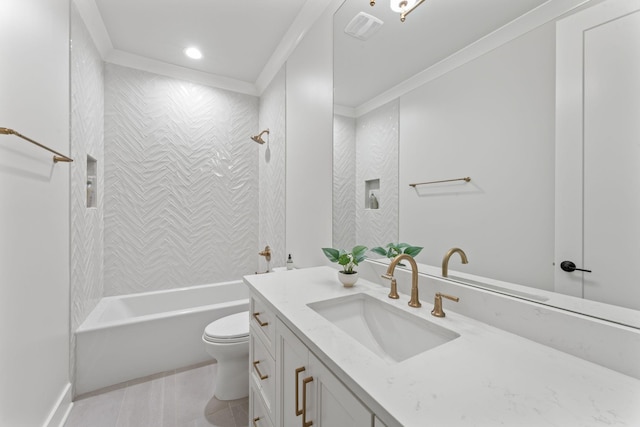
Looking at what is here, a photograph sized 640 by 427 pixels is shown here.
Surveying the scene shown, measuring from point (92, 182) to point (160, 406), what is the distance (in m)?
1.75

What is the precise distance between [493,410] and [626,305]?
44 cm

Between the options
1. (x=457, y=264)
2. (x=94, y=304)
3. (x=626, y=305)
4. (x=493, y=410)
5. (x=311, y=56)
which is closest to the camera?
Answer: (x=493, y=410)

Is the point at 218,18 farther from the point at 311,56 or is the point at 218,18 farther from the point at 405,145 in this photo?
the point at 405,145

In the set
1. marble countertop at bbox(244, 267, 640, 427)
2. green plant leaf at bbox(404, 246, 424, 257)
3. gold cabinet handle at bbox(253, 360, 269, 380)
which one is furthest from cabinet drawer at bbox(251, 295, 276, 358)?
green plant leaf at bbox(404, 246, 424, 257)

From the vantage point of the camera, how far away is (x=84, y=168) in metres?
1.94

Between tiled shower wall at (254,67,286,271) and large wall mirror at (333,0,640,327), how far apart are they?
1.29 m

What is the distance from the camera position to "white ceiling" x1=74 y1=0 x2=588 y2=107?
98 cm

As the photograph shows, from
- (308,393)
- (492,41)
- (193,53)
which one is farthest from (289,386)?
(193,53)

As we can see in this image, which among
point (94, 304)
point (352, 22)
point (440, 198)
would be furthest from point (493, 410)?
point (94, 304)

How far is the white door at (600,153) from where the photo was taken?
0.59 metres

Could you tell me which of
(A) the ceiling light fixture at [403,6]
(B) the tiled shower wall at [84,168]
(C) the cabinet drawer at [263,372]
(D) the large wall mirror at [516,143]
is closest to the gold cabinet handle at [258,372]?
(C) the cabinet drawer at [263,372]

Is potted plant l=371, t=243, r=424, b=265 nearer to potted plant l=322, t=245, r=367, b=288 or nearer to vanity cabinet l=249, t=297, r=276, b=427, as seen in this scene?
potted plant l=322, t=245, r=367, b=288

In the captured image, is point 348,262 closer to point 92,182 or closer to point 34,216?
point 34,216

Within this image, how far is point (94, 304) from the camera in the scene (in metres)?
2.14
